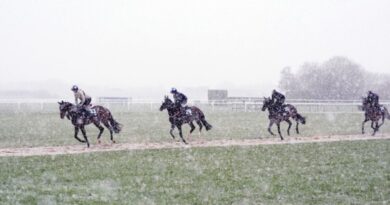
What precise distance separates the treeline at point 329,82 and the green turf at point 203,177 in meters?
48.5

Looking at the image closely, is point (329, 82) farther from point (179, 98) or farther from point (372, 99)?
point (179, 98)

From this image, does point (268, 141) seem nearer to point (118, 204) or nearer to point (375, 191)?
point (375, 191)

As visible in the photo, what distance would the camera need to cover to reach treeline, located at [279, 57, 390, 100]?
64.8 metres

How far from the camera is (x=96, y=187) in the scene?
11172 millimetres

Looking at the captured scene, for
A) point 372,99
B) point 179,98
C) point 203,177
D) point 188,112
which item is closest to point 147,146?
point 179,98

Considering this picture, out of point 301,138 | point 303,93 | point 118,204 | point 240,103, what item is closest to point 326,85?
point 303,93

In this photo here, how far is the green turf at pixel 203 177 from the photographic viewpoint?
1014cm

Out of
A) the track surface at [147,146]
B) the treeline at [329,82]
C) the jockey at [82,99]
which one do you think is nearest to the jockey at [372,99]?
the track surface at [147,146]

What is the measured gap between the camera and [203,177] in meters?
12.3

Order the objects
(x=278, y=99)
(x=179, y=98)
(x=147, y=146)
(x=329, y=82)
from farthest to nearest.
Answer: (x=329, y=82)
(x=278, y=99)
(x=179, y=98)
(x=147, y=146)

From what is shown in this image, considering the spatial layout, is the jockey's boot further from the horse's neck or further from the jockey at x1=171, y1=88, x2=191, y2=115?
the horse's neck

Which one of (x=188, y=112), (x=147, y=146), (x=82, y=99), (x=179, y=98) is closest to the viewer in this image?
(x=82, y=99)

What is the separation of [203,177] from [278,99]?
34.2ft

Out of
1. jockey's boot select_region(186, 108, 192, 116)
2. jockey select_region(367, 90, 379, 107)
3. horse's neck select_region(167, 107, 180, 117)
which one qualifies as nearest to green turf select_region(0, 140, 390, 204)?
horse's neck select_region(167, 107, 180, 117)
